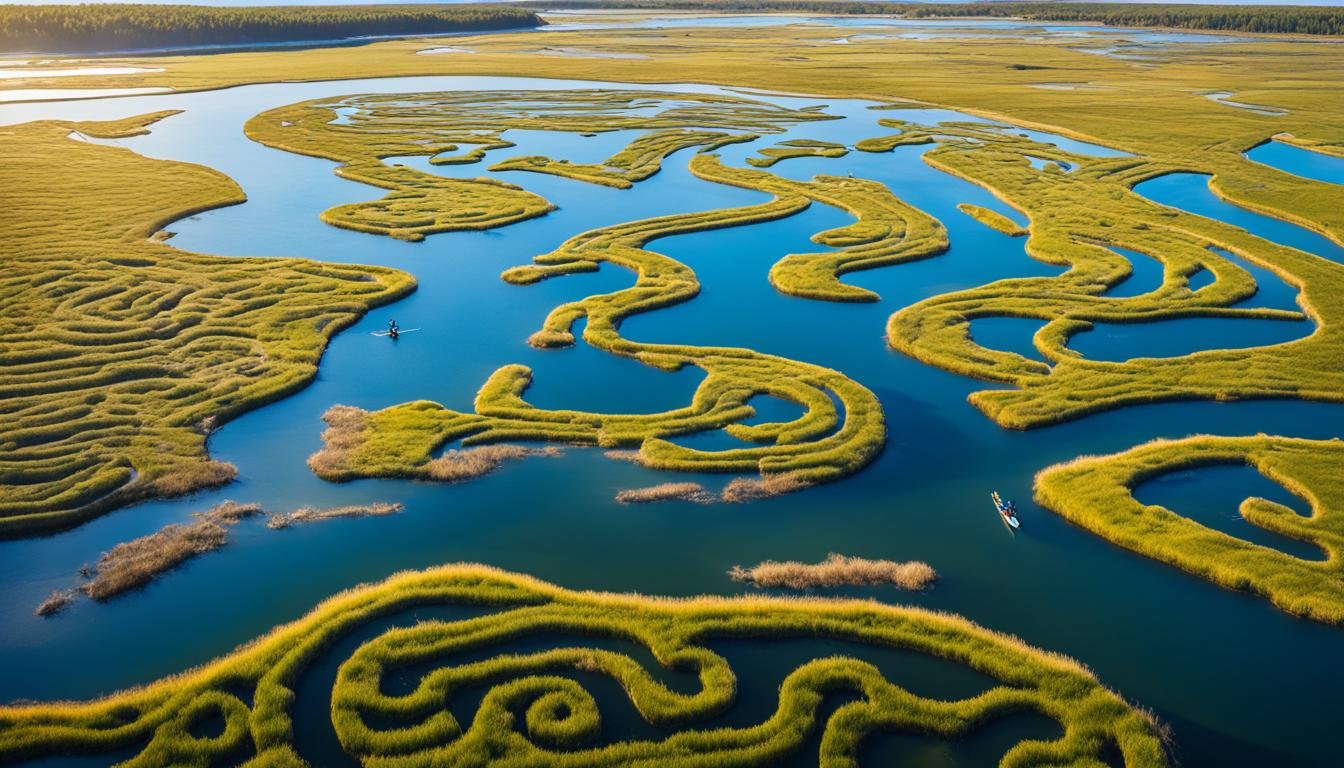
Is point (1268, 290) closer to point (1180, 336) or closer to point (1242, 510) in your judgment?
point (1180, 336)

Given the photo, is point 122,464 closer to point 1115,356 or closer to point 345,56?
point 1115,356

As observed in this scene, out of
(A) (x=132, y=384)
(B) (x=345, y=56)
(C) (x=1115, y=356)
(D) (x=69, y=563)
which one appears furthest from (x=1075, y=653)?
(B) (x=345, y=56)

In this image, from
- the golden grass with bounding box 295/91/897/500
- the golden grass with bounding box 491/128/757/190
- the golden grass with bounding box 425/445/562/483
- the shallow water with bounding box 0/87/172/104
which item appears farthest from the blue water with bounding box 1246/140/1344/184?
the shallow water with bounding box 0/87/172/104

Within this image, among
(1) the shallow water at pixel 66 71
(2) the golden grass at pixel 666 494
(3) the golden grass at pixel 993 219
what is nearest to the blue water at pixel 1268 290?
(3) the golden grass at pixel 993 219

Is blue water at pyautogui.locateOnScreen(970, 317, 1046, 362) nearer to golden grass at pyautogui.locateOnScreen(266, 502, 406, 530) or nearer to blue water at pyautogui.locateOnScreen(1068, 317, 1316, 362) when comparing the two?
blue water at pyautogui.locateOnScreen(1068, 317, 1316, 362)

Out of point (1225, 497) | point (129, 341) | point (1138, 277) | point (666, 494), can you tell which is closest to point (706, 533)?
point (666, 494)

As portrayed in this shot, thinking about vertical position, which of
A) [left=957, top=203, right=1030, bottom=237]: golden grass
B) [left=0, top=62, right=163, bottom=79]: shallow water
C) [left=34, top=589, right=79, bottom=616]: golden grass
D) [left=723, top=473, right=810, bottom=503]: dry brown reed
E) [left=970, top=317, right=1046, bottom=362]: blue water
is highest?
[left=0, top=62, right=163, bottom=79]: shallow water
